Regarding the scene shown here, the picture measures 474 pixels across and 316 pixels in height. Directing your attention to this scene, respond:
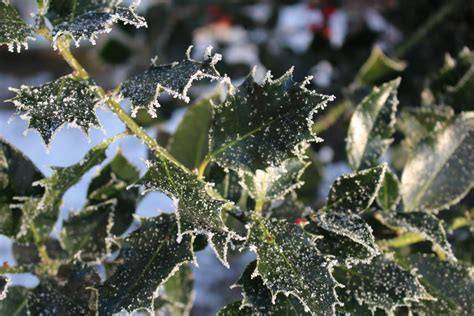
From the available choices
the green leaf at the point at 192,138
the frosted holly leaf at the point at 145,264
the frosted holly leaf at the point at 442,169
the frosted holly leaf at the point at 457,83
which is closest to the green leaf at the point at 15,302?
the frosted holly leaf at the point at 145,264

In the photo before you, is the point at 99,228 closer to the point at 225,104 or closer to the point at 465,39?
the point at 225,104

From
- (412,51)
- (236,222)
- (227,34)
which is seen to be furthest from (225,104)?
(227,34)

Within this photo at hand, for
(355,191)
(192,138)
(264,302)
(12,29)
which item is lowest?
(264,302)

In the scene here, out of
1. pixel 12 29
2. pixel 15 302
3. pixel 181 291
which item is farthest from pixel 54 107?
pixel 181 291

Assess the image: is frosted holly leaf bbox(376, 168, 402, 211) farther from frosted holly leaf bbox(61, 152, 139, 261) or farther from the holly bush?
frosted holly leaf bbox(61, 152, 139, 261)

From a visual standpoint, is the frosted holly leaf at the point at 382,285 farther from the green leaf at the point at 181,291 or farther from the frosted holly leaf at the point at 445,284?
the green leaf at the point at 181,291

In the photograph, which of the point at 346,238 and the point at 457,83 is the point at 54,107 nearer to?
the point at 346,238

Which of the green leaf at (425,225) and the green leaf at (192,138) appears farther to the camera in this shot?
the green leaf at (192,138)
